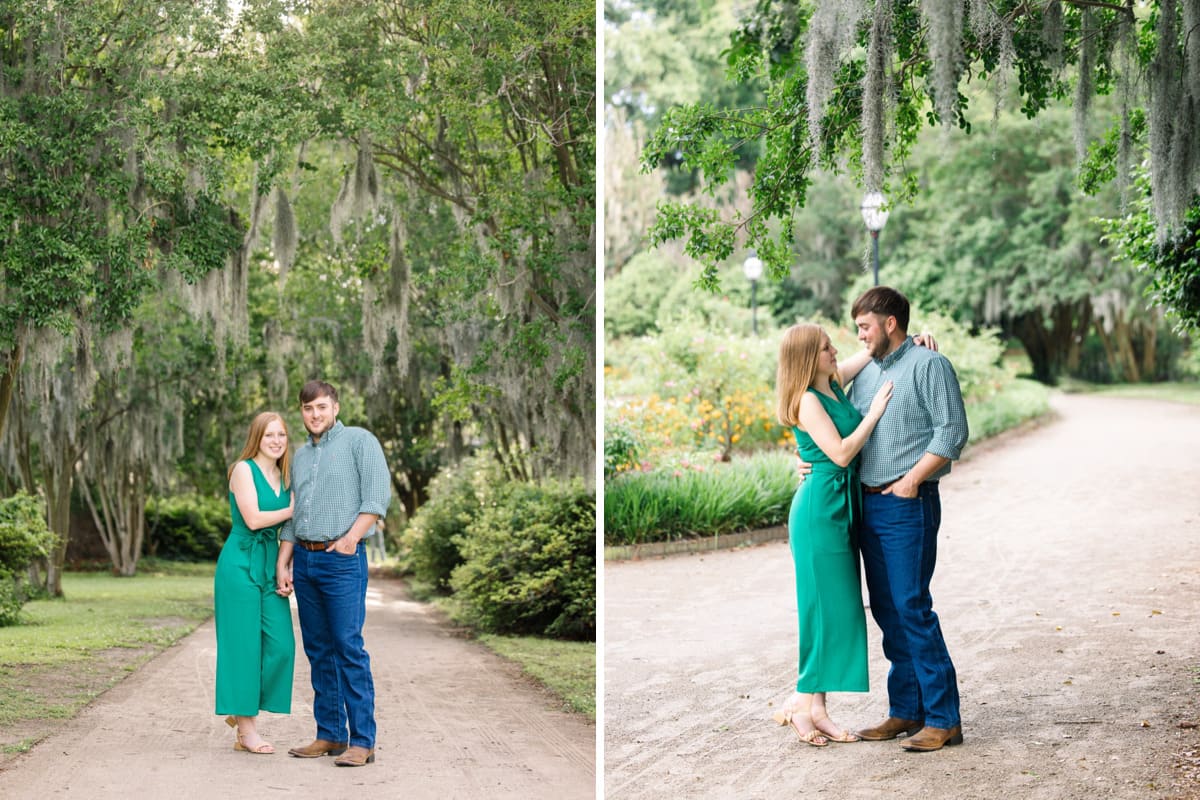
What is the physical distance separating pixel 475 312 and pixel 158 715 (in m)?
2.79

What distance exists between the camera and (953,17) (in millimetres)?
3576

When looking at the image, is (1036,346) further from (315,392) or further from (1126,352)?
(315,392)

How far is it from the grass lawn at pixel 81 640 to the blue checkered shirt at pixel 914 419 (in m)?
3.18

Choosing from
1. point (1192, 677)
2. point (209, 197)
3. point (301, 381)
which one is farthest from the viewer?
point (301, 381)

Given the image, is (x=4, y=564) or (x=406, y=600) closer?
(x=4, y=564)

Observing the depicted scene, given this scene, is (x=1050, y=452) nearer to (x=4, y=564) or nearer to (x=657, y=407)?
(x=657, y=407)

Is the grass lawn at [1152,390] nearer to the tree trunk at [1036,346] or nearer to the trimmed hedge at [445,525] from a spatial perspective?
the tree trunk at [1036,346]

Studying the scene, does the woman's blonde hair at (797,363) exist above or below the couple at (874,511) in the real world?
above

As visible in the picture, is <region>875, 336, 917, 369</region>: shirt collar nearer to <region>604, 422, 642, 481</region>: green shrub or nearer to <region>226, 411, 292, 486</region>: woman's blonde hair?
Answer: <region>226, 411, 292, 486</region>: woman's blonde hair

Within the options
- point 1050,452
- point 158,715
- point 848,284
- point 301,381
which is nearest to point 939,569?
point 158,715

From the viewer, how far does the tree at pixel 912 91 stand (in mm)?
3832

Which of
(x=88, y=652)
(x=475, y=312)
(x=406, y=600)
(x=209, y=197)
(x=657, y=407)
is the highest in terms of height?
(x=209, y=197)

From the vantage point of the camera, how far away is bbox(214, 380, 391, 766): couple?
3809 mm

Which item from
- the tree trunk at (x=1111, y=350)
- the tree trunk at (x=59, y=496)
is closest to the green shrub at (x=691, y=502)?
the tree trunk at (x=59, y=496)
